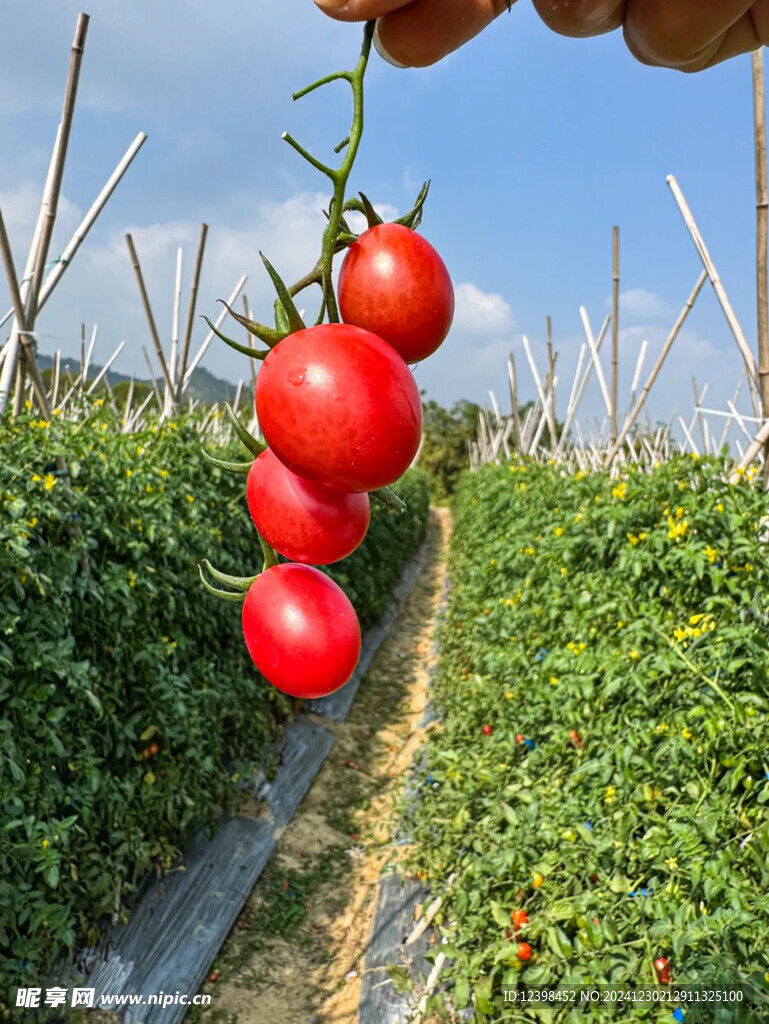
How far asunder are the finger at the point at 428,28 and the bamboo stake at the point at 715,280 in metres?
2.07

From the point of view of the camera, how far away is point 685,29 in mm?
493

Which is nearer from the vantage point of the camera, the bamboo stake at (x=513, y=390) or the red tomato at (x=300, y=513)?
the red tomato at (x=300, y=513)

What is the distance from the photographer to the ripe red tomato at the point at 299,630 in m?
0.42

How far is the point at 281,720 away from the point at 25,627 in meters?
2.70

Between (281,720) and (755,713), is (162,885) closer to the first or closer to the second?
(281,720)

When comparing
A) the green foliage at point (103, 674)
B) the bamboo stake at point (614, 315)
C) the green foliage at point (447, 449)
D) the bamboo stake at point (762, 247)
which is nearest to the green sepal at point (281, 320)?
the green foliage at point (103, 674)

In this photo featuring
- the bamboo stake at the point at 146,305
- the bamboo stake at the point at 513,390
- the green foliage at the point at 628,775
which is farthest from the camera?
the bamboo stake at the point at 513,390

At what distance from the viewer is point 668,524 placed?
99.8 inches

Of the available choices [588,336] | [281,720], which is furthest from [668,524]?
[588,336]

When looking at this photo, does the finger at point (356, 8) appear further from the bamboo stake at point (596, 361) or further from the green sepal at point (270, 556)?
the bamboo stake at point (596, 361)

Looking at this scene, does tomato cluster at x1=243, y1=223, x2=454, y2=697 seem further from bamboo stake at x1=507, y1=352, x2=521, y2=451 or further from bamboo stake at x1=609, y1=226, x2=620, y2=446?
bamboo stake at x1=507, y1=352, x2=521, y2=451

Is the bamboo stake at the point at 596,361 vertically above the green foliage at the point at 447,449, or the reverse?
the bamboo stake at the point at 596,361

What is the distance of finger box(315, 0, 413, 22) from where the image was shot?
1.25 ft

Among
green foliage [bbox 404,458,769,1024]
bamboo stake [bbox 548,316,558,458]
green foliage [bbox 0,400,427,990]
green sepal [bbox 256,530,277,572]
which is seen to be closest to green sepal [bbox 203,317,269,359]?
green sepal [bbox 256,530,277,572]
